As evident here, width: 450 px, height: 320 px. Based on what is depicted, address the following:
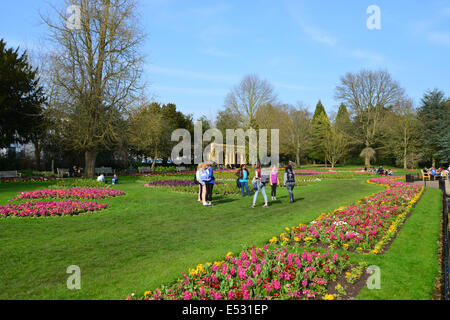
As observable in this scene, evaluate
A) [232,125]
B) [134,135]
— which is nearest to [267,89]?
[232,125]

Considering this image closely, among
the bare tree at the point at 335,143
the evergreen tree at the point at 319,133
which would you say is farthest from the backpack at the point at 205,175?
the evergreen tree at the point at 319,133

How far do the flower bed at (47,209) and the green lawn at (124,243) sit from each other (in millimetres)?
549

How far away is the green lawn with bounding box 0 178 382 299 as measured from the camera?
173 inches

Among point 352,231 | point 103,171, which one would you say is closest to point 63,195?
point 352,231

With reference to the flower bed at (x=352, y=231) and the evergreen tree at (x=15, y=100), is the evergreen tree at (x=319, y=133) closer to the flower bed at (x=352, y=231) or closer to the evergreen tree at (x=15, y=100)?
the evergreen tree at (x=15, y=100)

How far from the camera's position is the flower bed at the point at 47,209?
949 cm

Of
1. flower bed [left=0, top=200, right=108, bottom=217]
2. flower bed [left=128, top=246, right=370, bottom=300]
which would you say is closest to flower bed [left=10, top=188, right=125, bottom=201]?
flower bed [left=0, top=200, right=108, bottom=217]

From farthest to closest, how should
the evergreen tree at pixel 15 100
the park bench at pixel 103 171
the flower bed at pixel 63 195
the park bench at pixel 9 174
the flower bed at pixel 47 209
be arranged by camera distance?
the park bench at pixel 103 171 < the evergreen tree at pixel 15 100 < the park bench at pixel 9 174 < the flower bed at pixel 63 195 < the flower bed at pixel 47 209

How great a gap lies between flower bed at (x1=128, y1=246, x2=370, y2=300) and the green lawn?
1.41 feet

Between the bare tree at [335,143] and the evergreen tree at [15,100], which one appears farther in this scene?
the bare tree at [335,143]

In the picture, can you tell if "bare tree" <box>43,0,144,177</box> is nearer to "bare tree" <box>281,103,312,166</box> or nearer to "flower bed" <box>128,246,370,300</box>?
"flower bed" <box>128,246,370,300</box>
